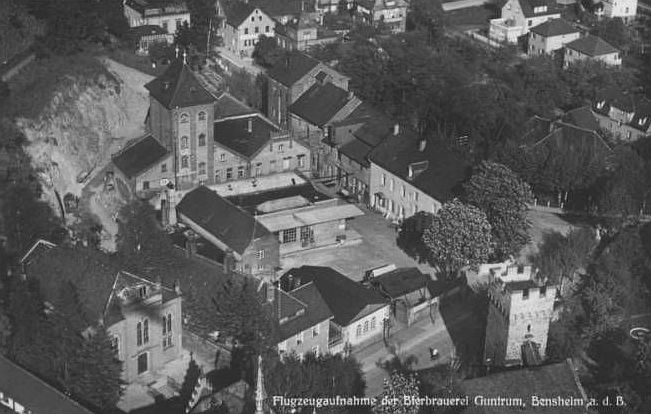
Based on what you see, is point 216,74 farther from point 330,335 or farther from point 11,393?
point 11,393

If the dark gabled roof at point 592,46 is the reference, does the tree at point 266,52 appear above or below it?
above

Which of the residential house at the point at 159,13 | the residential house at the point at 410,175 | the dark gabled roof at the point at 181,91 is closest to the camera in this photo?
the residential house at the point at 410,175

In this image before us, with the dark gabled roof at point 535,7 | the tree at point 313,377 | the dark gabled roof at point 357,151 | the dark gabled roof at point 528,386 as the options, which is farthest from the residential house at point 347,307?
the dark gabled roof at point 535,7

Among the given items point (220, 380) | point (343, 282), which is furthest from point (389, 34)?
point (220, 380)

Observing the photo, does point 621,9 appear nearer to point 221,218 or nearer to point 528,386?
point 221,218

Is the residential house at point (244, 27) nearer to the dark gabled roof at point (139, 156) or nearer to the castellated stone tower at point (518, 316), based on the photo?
the dark gabled roof at point (139, 156)

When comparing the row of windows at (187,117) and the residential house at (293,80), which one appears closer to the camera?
the row of windows at (187,117)
